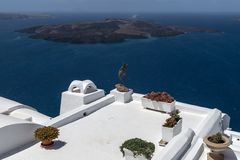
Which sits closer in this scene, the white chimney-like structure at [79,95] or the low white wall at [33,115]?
the low white wall at [33,115]

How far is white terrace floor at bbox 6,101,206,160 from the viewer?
15.8 meters

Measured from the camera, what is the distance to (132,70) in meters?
88.7

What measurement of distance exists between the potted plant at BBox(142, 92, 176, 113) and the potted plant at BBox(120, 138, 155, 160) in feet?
25.5

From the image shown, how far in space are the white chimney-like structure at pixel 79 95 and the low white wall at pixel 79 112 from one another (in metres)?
0.71

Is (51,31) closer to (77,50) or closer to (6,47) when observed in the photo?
(6,47)

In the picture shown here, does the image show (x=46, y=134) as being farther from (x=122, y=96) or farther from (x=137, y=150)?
(x=122, y=96)

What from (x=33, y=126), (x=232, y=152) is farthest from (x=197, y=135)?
(x=33, y=126)

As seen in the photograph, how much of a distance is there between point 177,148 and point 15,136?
345 inches

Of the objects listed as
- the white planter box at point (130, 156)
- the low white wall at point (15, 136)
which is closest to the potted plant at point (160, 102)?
the white planter box at point (130, 156)

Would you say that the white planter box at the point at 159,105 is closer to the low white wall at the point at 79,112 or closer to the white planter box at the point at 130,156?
the low white wall at the point at 79,112

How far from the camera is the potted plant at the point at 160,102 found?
21.9 meters

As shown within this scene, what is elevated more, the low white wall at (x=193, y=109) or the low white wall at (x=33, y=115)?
the low white wall at (x=193, y=109)

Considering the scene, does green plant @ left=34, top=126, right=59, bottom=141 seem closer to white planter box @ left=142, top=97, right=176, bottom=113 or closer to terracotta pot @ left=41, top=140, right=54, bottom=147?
terracotta pot @ left=41, top=140, right=54, bottom=147

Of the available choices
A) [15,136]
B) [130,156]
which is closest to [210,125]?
[130,156]
